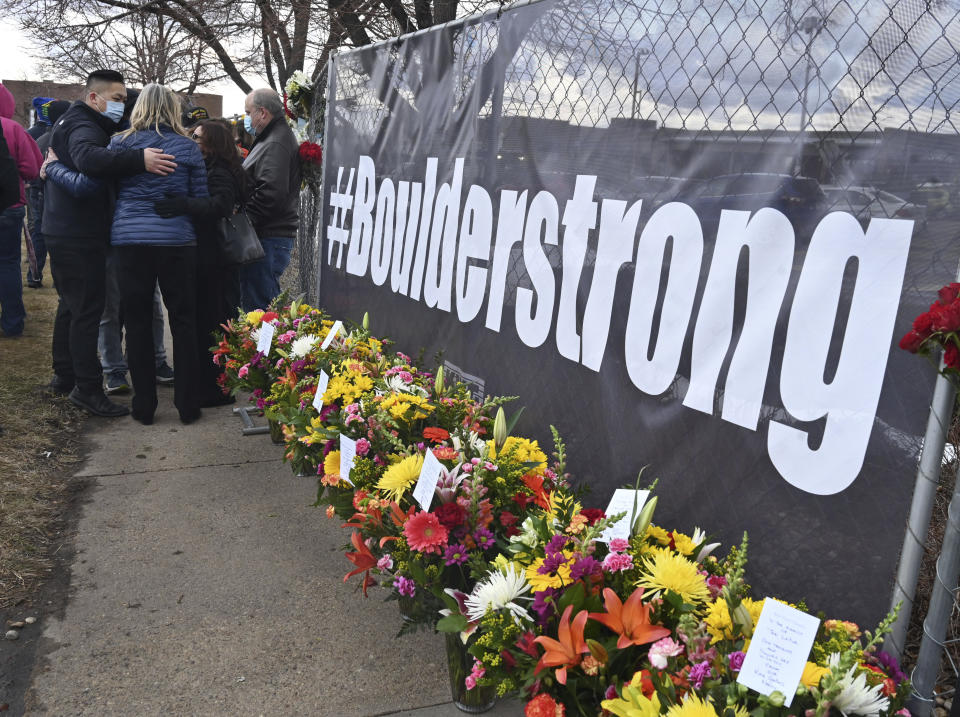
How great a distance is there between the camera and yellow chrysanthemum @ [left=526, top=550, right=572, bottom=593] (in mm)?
1891

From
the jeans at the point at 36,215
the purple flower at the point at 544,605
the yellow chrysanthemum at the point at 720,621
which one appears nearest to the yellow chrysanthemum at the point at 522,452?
the purple flower at the point at 544,605

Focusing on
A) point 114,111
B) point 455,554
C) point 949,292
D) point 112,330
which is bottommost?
point 112,330

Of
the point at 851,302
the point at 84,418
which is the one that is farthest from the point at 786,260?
the point at 84,418

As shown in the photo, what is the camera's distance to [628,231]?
8.39 ft

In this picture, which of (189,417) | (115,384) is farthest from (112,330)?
(189,417)

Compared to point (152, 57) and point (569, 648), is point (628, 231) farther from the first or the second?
point (152, 57)

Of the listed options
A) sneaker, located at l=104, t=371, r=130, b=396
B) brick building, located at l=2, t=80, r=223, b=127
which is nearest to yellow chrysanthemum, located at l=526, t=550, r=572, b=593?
sneaker, located at l=104, t=371, r=130, b=396

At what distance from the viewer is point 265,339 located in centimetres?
454

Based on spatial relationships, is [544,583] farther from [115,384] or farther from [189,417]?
[115,384]

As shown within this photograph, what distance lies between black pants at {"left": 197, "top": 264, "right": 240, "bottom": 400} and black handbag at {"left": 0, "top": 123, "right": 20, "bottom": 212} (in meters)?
1.11

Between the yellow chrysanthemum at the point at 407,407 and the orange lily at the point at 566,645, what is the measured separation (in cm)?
114

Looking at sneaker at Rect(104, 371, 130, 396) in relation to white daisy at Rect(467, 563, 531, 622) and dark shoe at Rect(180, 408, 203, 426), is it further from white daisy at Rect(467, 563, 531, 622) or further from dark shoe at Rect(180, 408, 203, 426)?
white daisy at Rect(467, 563, 531, 622)

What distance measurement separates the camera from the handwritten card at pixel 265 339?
4492 millimetres

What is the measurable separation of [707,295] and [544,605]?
3.03 feet
